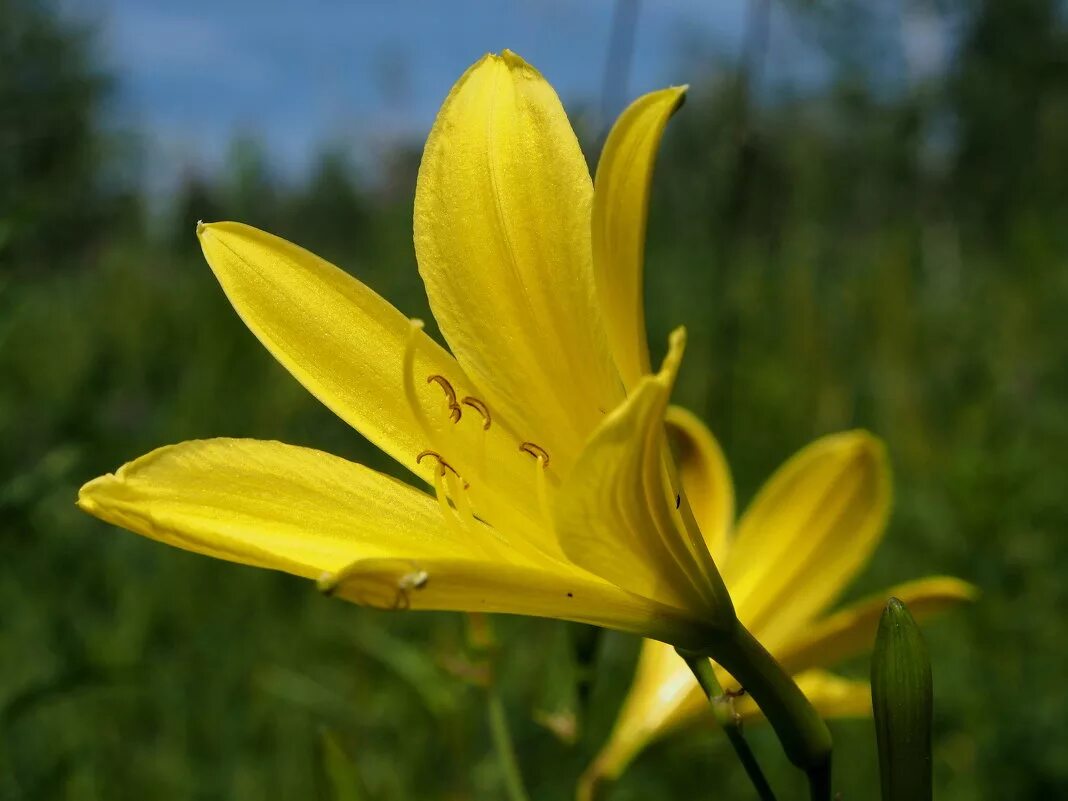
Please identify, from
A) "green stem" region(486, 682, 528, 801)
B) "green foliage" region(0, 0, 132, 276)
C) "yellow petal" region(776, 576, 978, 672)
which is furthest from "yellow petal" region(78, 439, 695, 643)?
"green foliage" region(0, 0, 132, 276)

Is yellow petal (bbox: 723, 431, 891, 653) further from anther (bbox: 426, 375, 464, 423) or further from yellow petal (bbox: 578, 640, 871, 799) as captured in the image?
anther (bbox: 426, 375, 464, 423)

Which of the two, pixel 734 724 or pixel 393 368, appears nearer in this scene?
pixel 734 724

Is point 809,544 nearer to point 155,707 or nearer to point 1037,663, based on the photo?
point 1037,663

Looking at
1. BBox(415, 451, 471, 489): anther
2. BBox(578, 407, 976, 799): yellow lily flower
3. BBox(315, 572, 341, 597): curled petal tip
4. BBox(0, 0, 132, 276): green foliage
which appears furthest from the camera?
BBox(0, 0, 132, 276): green foliage

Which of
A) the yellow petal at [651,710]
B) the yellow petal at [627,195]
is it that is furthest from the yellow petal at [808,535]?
the yellow petal at [627,195]

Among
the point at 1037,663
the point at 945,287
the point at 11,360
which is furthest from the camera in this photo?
the point at 945,287

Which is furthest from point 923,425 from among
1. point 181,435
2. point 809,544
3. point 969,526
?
point 809,544

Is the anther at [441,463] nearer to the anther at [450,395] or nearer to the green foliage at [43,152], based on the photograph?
the anther at [450,395]

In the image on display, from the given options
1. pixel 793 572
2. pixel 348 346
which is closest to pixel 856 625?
pixel 793 572
